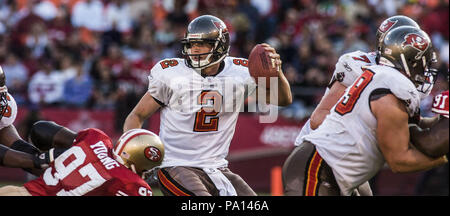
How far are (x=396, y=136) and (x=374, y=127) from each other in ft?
0.60

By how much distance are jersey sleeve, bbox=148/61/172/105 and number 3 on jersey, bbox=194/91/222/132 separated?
0.25 meters

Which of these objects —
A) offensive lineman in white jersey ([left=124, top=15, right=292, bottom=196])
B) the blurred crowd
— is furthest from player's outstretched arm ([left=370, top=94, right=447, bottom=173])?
the blurred crowd

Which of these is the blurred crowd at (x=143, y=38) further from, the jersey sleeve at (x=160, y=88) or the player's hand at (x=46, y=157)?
the player's hand at (x=46, y=157)

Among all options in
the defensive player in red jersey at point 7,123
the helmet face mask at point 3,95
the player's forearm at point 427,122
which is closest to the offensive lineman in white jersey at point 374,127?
the player's forearm at point 427,122

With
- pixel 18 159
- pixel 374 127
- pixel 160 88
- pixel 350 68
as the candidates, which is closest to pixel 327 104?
pixel 350 68

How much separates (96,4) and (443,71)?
6405 mm

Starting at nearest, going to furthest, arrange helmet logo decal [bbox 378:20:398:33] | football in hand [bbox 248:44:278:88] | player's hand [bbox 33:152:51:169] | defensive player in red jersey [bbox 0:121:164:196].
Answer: defensive player in red jersey [bbox 0:121:164:196] → player's hand [bbox 33:152:51:169] → football in hand [bbox 248:44:278:88] → helmet logo decal [bbox 378:20:398:33]

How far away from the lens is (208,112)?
221 inches

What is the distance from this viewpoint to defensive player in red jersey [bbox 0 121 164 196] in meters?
4.65

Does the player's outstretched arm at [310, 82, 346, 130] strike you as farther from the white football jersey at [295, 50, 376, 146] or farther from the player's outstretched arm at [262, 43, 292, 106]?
the player's outstretched arm at [262, 43, 292, 106]

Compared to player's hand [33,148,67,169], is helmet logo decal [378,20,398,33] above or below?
above

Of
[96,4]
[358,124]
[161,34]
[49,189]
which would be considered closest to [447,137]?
[358,124]

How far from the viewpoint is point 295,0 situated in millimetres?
14273

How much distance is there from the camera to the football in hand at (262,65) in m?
5.50
